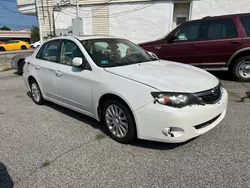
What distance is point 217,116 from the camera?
296 centimetres

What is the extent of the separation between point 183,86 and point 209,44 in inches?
153

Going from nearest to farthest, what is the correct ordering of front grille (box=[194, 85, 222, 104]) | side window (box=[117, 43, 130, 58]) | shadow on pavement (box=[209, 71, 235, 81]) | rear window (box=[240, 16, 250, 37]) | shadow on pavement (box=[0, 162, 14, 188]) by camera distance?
1. shadow on pavement (box=[0, 162, 14, 188])
2. front grille (box=[194, 85, 222, 104])
3. side window (box=[117, 43, 130, 58])
4. rear window (box=[240, 16, 250, 37])
5. shadow on pavement (box=[209, 71, 235, 81])

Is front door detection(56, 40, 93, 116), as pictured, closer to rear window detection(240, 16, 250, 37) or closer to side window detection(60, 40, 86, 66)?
side window detection(60, 40, 86, 66)

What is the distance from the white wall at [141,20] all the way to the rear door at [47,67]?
8829 millimetres

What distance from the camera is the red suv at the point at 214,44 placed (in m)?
5.74

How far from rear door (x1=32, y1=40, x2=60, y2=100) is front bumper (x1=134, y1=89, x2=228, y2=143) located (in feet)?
6.97

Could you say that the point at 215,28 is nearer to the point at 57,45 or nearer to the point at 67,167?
the point at 57,45

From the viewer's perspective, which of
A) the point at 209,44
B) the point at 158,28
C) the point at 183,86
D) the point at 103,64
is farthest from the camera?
the point at 158,28

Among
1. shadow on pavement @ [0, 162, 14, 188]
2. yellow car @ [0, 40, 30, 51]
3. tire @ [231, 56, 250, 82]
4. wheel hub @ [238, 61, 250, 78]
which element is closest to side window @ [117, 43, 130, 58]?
shadow on pavement @ [0, 162, 14, 188]

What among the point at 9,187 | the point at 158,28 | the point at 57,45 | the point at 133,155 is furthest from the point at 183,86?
the point at 158,28

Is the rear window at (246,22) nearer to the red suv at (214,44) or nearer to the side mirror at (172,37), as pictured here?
the red suv at (214,44)

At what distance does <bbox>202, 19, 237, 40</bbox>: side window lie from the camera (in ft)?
19.1

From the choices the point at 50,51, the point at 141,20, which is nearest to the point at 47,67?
the point at 50,51

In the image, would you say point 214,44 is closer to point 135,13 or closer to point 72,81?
point 72,81
